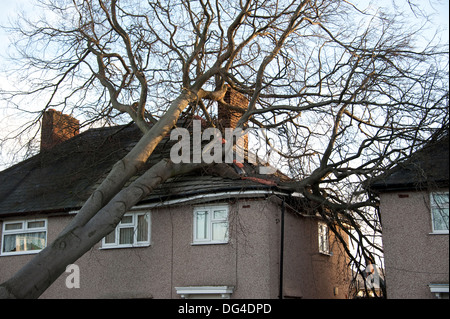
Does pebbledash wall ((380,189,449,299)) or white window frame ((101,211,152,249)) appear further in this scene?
white window frame ((101,211,152,249))

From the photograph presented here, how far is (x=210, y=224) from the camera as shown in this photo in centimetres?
1689

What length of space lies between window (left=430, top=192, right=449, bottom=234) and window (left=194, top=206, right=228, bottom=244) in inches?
220

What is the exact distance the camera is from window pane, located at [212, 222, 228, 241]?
16.7 metres

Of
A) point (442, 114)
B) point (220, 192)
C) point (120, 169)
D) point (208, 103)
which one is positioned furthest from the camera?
point (208, 103)

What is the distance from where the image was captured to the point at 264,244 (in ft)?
52.6

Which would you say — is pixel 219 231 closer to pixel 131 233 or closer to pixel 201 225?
pixel 201 225

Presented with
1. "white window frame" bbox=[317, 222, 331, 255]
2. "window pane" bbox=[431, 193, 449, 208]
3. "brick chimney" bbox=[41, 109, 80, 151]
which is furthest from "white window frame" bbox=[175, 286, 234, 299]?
"brick chimney" bbox=[41, 109, 80, 151]

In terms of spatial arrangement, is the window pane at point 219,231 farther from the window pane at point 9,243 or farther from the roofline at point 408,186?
the window pane at point 9,243

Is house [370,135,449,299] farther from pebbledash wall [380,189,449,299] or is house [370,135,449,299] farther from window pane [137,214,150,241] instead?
window pane [137,214,150,241]

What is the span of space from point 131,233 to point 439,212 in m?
9.11

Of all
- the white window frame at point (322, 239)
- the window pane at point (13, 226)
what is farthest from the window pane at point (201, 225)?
the window pane at point (13, 226)
